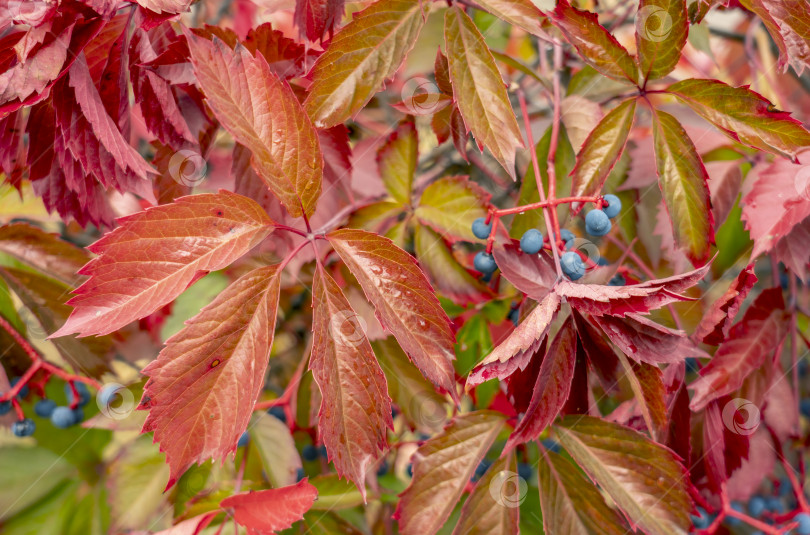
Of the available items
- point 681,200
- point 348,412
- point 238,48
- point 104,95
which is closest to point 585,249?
point 681,200

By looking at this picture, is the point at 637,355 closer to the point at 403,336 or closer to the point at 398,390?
the point at 403,336

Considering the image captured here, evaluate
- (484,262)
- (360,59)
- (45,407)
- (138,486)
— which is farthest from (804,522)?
(45,407)

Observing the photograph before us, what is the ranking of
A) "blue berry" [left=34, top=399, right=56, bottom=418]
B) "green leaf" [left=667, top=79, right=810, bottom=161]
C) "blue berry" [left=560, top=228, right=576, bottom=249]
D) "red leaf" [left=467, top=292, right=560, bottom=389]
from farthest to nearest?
1. "blue berry" [left=34, top=399, right=56, bottom=418]
2. "blue berry" [left=560, top=228, right=576, bottom=249]
3. "green leaf" [left=667, top=79, right=810, bottom=161]
4. "red leaf" [left=467, top=292, right=560, bottom=389]

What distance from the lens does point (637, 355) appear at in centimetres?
60

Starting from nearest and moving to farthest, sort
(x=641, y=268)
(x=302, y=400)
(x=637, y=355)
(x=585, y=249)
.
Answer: (x=637, y=355), (x=585, y=249), (x=641, y=268), (x=302, y=400)

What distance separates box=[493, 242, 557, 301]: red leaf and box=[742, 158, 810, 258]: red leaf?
0.90 feet

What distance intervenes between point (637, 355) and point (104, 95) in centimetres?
72

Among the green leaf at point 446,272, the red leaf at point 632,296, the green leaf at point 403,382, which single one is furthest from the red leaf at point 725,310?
the green leaf at point 403,382

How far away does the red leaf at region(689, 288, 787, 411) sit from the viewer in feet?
2.51

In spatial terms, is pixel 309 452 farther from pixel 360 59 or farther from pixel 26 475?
pixel 360 59

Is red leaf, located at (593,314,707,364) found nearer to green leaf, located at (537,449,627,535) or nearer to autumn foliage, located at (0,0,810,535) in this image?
→ autumn foliage, located at (0,0,810,535)

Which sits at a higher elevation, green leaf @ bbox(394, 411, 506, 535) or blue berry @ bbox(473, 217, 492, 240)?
blue berry @ bbox(473, 217, 492, 240)

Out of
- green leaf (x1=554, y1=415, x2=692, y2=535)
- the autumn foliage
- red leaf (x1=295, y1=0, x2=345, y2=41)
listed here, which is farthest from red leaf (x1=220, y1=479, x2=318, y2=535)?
red leaf (x1=295, y1=0, x2=345, y2=41)

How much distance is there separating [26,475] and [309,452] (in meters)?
0.55
